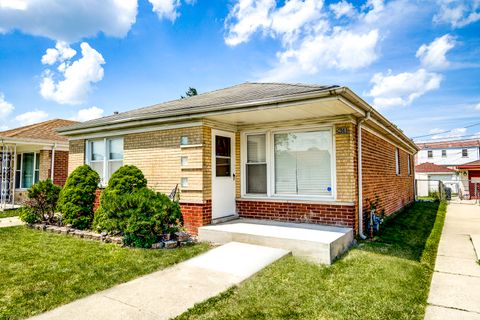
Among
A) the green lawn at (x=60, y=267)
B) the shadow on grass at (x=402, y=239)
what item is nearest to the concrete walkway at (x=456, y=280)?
the shadow on grass at (x=402, y=239)

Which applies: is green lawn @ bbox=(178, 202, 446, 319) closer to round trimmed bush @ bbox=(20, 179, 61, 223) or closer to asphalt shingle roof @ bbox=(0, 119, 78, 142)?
round trimmed bush @ bbox=(20, 179, 61, 223)

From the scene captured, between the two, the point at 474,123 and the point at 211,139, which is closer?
the point at 211,139

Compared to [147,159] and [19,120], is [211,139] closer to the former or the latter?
[147,159]

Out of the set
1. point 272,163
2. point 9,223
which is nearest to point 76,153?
point 9,223

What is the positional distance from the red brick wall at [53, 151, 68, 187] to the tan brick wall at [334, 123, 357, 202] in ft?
44.1

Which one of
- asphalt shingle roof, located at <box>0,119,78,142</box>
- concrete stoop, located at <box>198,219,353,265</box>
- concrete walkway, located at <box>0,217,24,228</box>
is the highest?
asphalt shingle roof, located at <box>0,119,78,142</box>

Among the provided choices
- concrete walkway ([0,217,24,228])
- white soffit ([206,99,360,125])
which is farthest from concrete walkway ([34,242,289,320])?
concrete walkway ([0,217,24,228])

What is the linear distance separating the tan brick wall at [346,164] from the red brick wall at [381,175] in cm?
90

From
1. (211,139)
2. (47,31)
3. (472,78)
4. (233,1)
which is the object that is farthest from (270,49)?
(472,78)

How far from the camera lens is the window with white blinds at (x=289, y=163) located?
274 inches

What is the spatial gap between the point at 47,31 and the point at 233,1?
525 cm

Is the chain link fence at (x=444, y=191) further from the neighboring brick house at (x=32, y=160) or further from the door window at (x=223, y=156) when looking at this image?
the neighboring brick house at (x=32, y=160)

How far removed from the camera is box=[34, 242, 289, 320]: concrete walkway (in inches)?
128

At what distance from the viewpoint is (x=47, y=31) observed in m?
7.99
